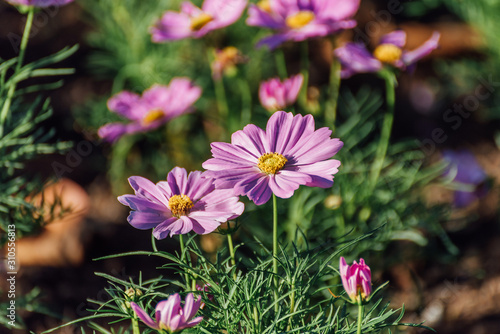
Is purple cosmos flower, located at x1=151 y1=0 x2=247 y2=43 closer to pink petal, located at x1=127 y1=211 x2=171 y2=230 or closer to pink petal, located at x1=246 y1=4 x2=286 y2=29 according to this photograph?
pink petal, located at x1=246 y1=4 x2=286 y2=29

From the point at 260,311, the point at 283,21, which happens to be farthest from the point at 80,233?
the point at 260,311

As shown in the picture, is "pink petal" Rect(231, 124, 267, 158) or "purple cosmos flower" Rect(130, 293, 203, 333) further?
"pink petal" Rect(231, 124, 267, 158)

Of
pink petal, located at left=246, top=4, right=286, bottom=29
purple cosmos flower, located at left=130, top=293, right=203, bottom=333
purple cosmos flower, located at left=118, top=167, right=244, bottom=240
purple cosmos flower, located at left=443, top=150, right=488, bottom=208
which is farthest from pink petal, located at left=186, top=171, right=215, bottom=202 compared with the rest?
purple cosmos flower, located at left=443, top=150, right=488, bottom=208

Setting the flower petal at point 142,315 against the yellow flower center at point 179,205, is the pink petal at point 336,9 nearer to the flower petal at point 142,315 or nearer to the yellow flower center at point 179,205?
the yellow flower center at point 179,205

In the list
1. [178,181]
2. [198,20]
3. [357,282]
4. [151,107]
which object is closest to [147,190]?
[178,181]

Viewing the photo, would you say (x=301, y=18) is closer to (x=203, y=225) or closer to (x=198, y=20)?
(x=198, y=20)

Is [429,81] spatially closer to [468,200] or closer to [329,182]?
[468,200]
